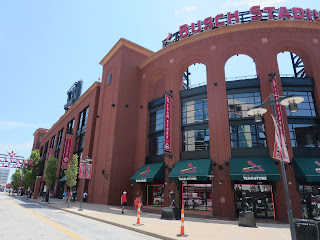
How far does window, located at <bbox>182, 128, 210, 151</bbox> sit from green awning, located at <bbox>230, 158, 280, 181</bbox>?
3.96 m

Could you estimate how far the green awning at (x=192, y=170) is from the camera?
19625mm

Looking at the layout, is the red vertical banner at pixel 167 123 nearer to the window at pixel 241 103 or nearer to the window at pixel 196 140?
the window at pixel 196 140

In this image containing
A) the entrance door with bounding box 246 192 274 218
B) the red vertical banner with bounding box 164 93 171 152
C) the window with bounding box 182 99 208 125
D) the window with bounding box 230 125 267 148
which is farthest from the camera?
the window with bounding box 182 99 208 125

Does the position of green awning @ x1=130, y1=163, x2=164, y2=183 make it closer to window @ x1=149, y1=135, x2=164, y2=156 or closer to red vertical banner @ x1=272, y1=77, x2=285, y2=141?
window @ x1=149, y1=135, x2=164, y2=156

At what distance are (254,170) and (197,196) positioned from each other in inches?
250

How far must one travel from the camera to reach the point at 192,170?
20.6 metres

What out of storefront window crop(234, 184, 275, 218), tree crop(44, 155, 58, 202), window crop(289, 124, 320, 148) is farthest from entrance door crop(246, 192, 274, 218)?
tree crop(44, 155, 58, 202)

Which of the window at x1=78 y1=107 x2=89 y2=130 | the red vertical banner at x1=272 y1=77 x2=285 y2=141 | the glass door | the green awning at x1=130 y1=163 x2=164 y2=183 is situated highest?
the window at x1=78 y1=107 x2=89 y2=130

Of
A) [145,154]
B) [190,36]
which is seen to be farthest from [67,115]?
[190,36]

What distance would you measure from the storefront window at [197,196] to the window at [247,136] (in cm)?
491

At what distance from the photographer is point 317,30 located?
905 inches

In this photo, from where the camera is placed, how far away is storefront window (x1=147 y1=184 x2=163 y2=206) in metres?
24.7

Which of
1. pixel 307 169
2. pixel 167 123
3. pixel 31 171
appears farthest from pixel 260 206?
pixel 31 171

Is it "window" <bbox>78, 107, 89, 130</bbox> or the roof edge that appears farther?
"window" <bbox>78, 107, 89, 130</bbox>
